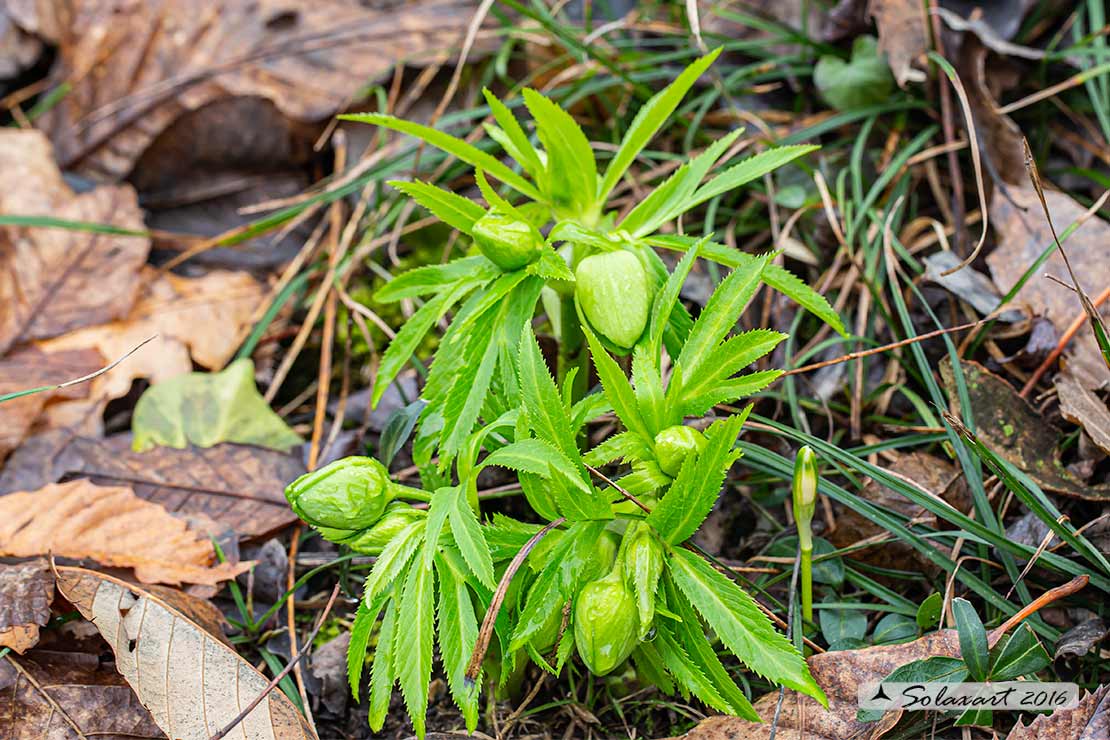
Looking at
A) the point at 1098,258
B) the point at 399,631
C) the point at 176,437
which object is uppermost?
the point at 1098,258

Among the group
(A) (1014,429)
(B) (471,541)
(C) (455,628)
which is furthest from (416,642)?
(A) (1014,429)

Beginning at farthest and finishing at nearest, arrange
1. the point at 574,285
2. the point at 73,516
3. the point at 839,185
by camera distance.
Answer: the point at 839,185, the point at 73,516, the point at 574,285

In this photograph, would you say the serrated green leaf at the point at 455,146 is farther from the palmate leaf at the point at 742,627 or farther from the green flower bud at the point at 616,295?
the palmate leaf at the point at 742,627

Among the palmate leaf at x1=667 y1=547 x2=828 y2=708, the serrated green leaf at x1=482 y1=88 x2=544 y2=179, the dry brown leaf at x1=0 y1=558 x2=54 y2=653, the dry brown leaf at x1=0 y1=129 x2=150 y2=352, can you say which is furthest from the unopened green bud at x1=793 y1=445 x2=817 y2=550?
the dry brown leaf at x1=0 y1=129 x2=150 y2=352

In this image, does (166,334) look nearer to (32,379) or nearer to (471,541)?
(32,379)

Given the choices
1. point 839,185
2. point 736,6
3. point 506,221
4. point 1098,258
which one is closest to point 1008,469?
point 1098,258

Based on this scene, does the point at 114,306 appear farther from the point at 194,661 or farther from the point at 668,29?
the point at 668,29

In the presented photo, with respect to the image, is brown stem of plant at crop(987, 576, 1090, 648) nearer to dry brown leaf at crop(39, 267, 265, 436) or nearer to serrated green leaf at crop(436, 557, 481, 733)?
serrated green leaf at crop(436, 557, 481, 733)
